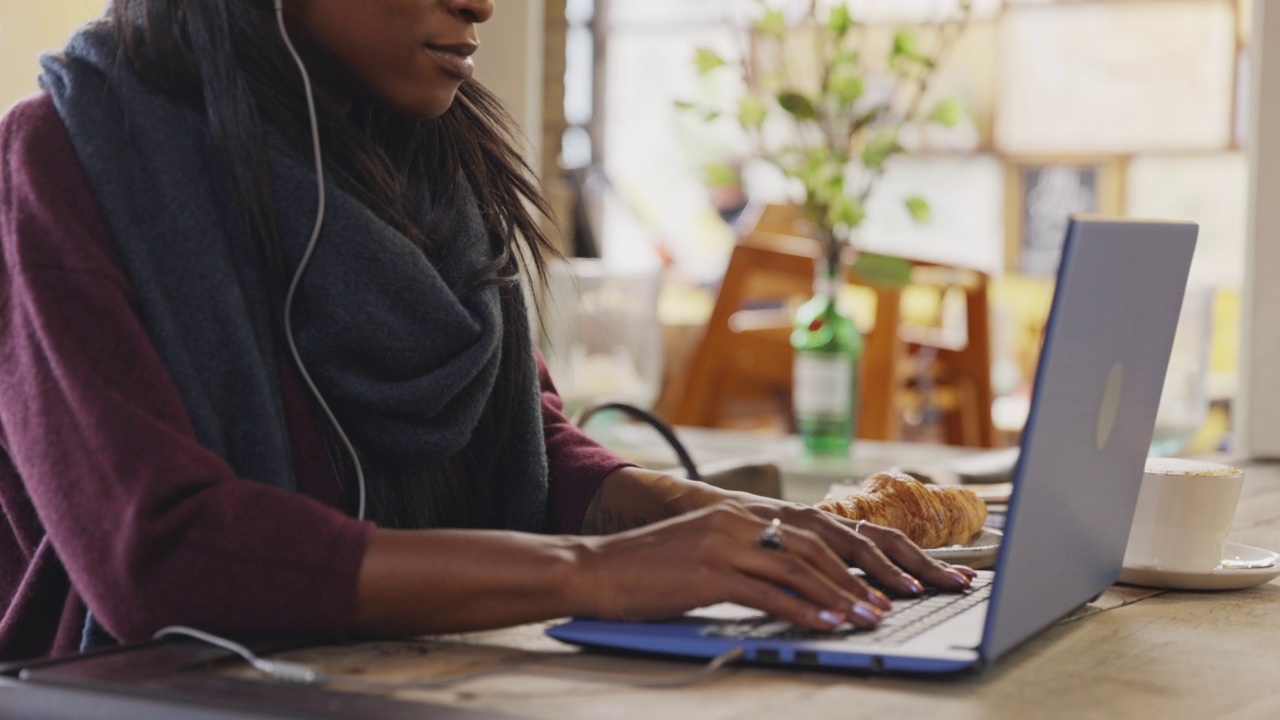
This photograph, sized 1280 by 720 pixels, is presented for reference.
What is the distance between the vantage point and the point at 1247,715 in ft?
2.47

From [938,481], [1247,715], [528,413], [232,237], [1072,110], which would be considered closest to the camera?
[1247,715]

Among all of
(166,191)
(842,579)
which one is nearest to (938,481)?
(842,579)

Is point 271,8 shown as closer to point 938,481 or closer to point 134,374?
point 134,374

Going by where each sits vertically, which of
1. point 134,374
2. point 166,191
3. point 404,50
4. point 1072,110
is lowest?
point 134,374

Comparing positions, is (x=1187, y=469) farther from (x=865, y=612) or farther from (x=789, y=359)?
(x=789, y=359)

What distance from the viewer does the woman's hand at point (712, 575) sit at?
0.82 metres

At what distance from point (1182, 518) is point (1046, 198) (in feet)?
21.6

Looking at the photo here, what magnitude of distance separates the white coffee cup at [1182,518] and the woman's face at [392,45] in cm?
61

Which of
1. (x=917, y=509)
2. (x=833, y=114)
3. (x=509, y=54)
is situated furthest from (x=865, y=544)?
(x=833, y=114)

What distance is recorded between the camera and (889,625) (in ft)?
2.83

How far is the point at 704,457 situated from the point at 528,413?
144 centimetres

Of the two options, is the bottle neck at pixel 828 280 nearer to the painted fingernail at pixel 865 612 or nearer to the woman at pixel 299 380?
the woman at pixel 299 380

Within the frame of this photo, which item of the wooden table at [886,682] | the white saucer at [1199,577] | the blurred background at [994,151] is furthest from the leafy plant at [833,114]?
the blurred background at [994,151]

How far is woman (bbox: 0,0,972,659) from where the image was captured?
815 mm
